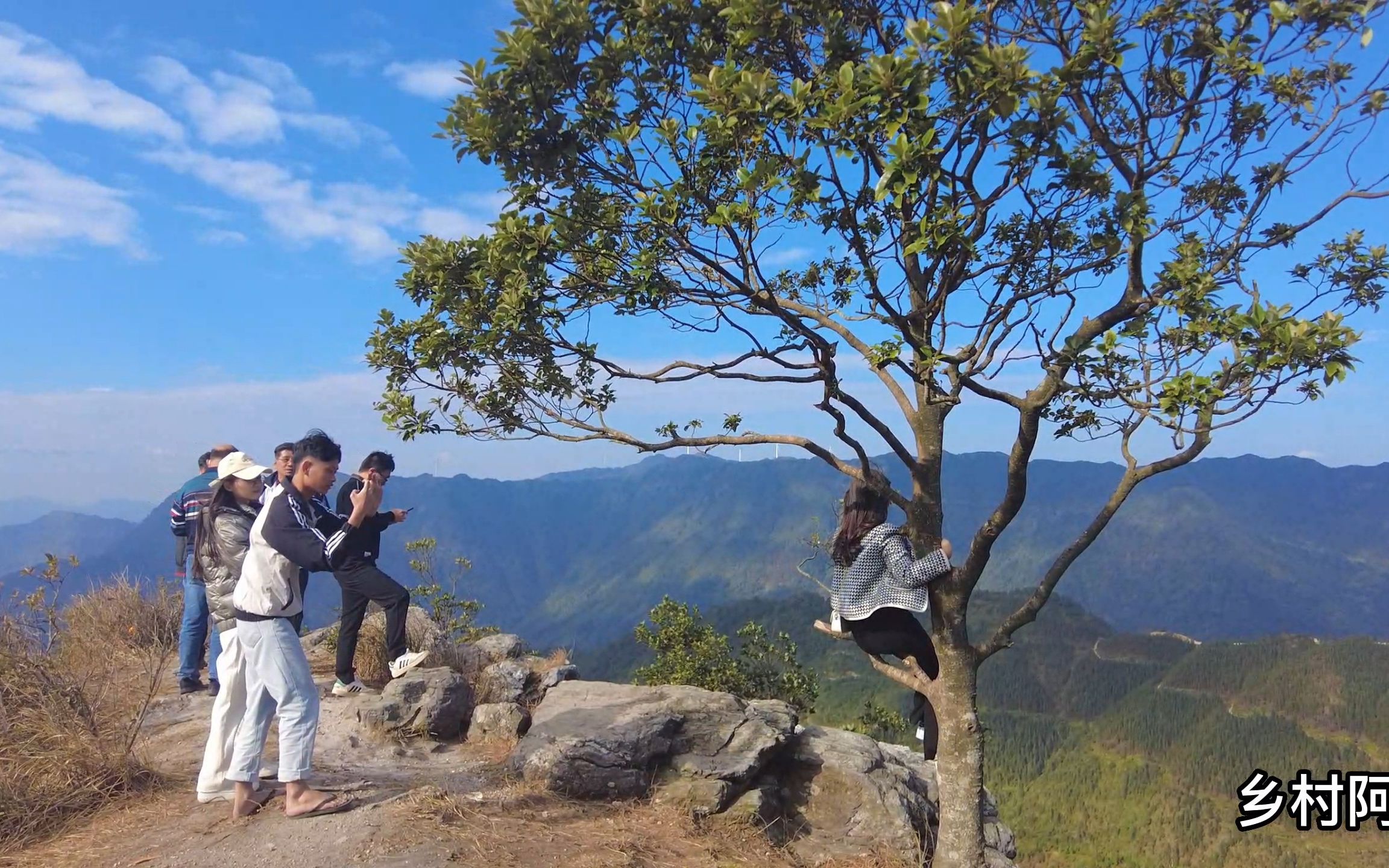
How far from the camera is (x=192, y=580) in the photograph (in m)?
8.98

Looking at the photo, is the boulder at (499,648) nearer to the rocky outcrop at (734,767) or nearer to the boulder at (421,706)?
the boulder at (421,706)

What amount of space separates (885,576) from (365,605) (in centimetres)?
564

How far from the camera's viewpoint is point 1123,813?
5778 centimetres

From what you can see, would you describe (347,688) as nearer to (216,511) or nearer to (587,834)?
(216,511)

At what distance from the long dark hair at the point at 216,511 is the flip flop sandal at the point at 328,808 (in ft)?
6.47

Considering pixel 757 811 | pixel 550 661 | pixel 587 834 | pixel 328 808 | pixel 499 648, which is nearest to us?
pixel 328 808

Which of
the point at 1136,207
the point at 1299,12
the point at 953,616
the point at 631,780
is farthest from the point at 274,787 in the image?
the point at 1299,12

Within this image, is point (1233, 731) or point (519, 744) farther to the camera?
point (1233, 731)

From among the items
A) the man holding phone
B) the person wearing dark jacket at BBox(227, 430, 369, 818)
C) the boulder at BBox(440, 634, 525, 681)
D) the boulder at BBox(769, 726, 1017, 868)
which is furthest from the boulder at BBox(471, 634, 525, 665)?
the person wearing dark jacket at BBox(227, 430, 369, 818)

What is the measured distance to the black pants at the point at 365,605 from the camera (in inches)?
325

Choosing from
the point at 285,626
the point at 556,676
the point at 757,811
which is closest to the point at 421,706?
the point at 556,676

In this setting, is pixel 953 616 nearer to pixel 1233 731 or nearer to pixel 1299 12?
pixel 1299 12

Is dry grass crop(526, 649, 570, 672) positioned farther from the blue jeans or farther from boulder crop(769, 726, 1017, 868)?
boulder crop(769, 726, 1017, 868)

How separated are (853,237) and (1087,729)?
81.4 m
